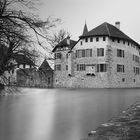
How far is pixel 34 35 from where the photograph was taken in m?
6.26

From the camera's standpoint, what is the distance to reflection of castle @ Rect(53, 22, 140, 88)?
37.5 meters

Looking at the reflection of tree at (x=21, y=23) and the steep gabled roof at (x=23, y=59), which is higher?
the reflection of tree at (x=21, y=23)

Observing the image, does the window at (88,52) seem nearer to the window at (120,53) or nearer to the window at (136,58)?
the window at (120,53)

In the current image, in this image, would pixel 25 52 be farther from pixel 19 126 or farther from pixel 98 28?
pixel 98 28

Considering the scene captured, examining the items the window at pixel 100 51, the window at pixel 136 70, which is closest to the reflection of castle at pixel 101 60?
the window at pixel 100 51

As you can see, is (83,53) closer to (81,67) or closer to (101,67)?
(81,67)

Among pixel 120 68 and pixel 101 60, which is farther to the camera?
pixel 120 68

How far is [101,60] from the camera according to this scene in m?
37.7

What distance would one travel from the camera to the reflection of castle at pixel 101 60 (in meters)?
37.5

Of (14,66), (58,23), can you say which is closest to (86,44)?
(14,66)

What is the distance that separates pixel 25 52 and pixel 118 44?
3402 centimetres

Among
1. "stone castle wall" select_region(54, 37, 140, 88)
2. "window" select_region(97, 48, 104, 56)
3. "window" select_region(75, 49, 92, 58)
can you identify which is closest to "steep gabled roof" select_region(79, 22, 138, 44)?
"stone castle wall" select_region(54, 37, 140, 88)

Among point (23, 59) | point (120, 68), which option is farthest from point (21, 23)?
point (120, 68)

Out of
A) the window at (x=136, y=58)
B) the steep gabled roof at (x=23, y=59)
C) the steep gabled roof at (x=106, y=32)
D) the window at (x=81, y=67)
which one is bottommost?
the steep gabled roof at (x=23, y=59)
